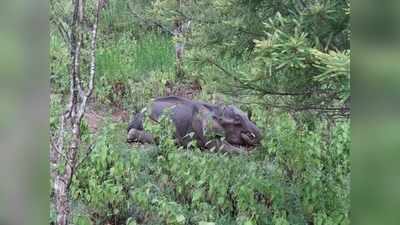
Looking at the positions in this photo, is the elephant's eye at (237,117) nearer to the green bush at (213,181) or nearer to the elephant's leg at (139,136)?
the green bush at (213,181)

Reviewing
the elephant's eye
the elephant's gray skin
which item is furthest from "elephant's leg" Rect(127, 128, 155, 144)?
the elephant's eye

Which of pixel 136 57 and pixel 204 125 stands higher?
pixel 136 57

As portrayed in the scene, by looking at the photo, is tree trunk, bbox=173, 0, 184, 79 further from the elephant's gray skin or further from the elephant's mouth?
the elephant's mouth

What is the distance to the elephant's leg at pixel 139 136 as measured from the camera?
65.5 inches

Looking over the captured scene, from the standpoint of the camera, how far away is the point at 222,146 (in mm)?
1721

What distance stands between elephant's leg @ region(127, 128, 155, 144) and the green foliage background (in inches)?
0.9

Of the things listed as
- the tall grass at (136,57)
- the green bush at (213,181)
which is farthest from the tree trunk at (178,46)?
the green bush at (213,181)

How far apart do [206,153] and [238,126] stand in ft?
0.46

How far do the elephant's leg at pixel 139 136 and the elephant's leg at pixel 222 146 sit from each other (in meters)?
0.20

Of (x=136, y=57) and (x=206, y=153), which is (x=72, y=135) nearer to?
(x=136, y=57)

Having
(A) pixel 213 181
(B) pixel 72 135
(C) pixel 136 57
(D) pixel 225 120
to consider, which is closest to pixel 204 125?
(D) pixel 225 120

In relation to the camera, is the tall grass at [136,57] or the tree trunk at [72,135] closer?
the tree trunk at [72,135]

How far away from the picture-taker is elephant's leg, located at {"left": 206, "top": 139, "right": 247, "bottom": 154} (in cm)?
170
